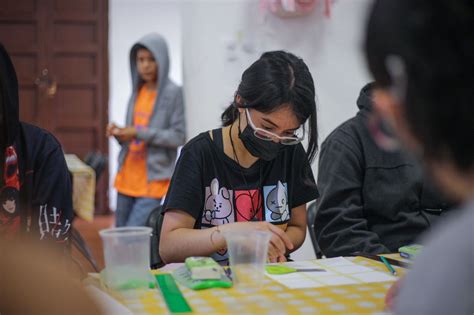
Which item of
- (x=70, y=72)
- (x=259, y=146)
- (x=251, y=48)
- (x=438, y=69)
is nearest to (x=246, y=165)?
(x=259, y=146)

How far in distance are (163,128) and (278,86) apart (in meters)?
1.84

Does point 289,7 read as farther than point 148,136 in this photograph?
No

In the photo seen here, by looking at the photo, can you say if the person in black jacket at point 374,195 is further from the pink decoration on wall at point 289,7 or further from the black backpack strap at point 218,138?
the pink decoration on wall at point 289,7

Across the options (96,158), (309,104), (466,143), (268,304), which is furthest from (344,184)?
(96,158)

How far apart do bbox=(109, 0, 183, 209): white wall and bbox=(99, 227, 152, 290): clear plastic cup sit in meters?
5.15

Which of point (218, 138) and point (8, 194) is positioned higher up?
point (218, 138)

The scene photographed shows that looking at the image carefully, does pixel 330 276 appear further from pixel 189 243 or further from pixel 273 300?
pixel 189 243

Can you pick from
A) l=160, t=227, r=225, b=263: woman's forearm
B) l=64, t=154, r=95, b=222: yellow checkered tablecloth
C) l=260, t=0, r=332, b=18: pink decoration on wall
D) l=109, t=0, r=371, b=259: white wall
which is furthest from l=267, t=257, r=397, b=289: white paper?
l=64, t=154, r=95, b=222: yellow checkered tablecloth

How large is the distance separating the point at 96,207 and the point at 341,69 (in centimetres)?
407

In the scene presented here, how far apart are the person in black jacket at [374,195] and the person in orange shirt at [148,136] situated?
Result: 1.58m

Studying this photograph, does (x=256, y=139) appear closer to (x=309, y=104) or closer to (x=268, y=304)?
(x=309, y=104)

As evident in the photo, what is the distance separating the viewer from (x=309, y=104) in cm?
160

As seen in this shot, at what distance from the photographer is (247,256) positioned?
44.3 inches

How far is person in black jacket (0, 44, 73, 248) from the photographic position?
1420mm
